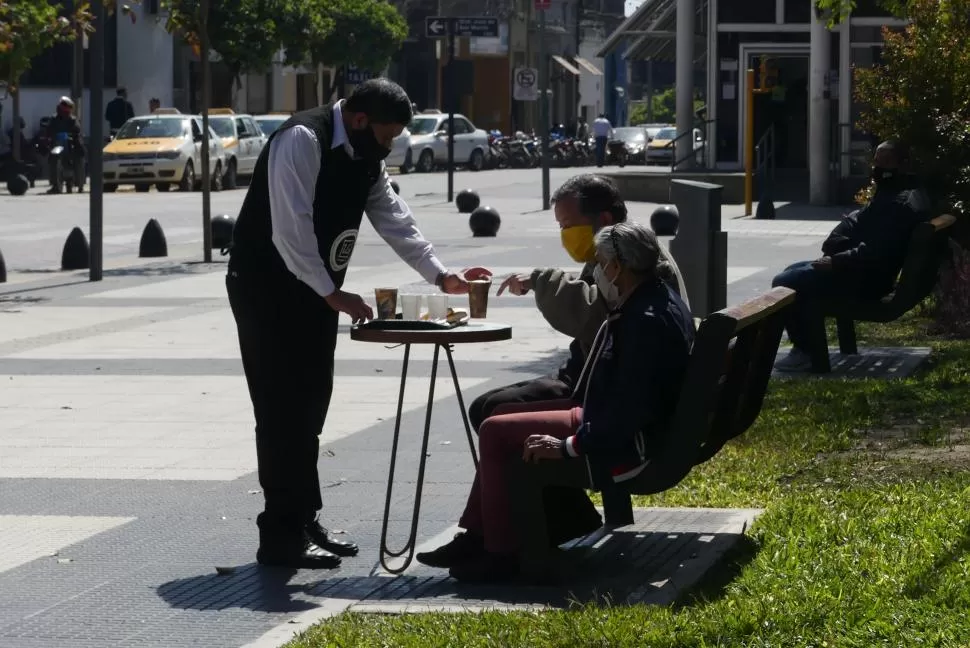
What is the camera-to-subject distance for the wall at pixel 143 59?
186 feet

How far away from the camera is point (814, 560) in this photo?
6.02 m

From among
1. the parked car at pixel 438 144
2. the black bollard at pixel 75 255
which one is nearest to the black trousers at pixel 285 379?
the black bollard at pixel 75 255

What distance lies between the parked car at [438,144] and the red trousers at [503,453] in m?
43.0

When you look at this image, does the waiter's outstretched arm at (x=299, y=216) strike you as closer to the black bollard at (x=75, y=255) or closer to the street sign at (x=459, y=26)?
the black bollard at (x=75, y=255)

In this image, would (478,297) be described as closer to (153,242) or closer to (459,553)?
(459,553)

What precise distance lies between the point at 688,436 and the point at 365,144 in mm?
1562

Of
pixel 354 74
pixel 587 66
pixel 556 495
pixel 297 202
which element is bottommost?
pixel 556 495

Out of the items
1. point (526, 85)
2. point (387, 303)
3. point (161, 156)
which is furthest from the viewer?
point (161, 156)

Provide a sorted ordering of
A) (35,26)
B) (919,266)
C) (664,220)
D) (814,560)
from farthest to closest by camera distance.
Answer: (664,220) → (35,26) → (919,266) → (814,560)

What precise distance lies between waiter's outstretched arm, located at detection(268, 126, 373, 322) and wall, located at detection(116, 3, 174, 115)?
167ft

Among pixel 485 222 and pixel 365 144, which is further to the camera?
pixel 485 222

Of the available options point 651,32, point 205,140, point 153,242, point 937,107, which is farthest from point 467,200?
point 937,107

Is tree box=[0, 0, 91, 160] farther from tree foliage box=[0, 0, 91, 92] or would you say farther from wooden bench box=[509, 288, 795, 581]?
wooden bench box=[509, 288, 795, 581]

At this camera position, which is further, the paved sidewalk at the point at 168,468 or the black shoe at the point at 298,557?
the black shoe at the point at 298,557
